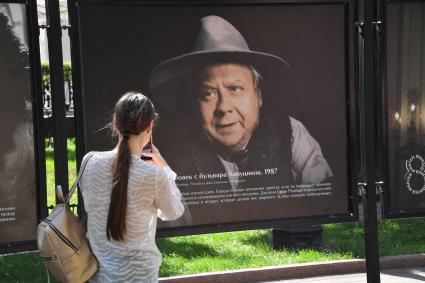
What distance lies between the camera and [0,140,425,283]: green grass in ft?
23.1

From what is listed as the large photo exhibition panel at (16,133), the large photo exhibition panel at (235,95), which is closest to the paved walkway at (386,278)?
the large photo exhibition panel at (235,95)

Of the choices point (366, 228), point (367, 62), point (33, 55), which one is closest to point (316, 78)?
point (367, 62)

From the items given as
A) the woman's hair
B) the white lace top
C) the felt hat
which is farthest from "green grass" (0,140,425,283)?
the woman's hair

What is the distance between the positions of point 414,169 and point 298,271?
2.03 m

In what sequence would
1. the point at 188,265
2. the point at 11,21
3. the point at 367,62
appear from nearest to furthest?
the point at 11,21, the point at 367,62, the point at 188,265

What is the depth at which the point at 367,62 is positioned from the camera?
17.4 feet

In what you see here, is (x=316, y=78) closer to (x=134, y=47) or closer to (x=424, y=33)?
(x=424, y=33)

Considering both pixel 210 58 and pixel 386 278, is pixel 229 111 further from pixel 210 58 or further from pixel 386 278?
pixel 386 278

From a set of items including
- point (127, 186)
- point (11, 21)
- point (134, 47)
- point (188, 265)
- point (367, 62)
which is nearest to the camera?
point (127, 186)

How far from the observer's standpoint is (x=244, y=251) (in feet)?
25.5

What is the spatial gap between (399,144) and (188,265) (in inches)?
103

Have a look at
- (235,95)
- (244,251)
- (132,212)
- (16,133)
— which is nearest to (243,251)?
(244,251)

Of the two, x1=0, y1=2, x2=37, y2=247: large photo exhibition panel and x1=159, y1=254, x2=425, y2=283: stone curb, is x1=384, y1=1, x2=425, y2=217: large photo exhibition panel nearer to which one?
x1=159, y1=254, x2=425, y2=283: stone curb

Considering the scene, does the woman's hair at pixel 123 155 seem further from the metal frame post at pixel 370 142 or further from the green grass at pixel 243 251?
the green grass at pixel 243 251
